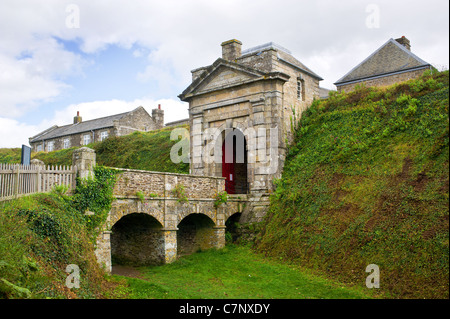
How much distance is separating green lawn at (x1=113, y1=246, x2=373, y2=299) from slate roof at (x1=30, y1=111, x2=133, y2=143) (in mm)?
22252

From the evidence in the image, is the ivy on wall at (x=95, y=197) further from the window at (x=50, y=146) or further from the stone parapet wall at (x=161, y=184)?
the window at (x=50, y=146)

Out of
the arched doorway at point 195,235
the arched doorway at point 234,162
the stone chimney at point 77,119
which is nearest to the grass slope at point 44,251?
the arched doorway at point 195,235

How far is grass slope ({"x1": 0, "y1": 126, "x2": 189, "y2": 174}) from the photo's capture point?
77.0ft

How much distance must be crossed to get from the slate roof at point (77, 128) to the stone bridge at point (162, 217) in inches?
770

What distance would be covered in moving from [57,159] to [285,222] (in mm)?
21660

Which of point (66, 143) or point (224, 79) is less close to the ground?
point (224, 79)

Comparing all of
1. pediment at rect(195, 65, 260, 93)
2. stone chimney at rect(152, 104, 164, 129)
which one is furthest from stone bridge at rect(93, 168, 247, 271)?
stone chimney at rect(152, 104, 164, 129)

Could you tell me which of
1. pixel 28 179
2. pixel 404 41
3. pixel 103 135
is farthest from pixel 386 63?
pixel 103 135

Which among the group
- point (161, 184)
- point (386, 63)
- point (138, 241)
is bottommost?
point (138, 241)

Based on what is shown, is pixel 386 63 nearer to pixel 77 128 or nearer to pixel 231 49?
pixel 231 49

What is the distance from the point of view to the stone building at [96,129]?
34.2 meters

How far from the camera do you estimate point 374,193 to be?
12844 millimetres

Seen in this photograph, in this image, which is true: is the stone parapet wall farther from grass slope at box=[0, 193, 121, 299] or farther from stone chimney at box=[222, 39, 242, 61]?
stone chimney at box=[222, 39, 242, 61]

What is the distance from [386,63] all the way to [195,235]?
14.9 metres
